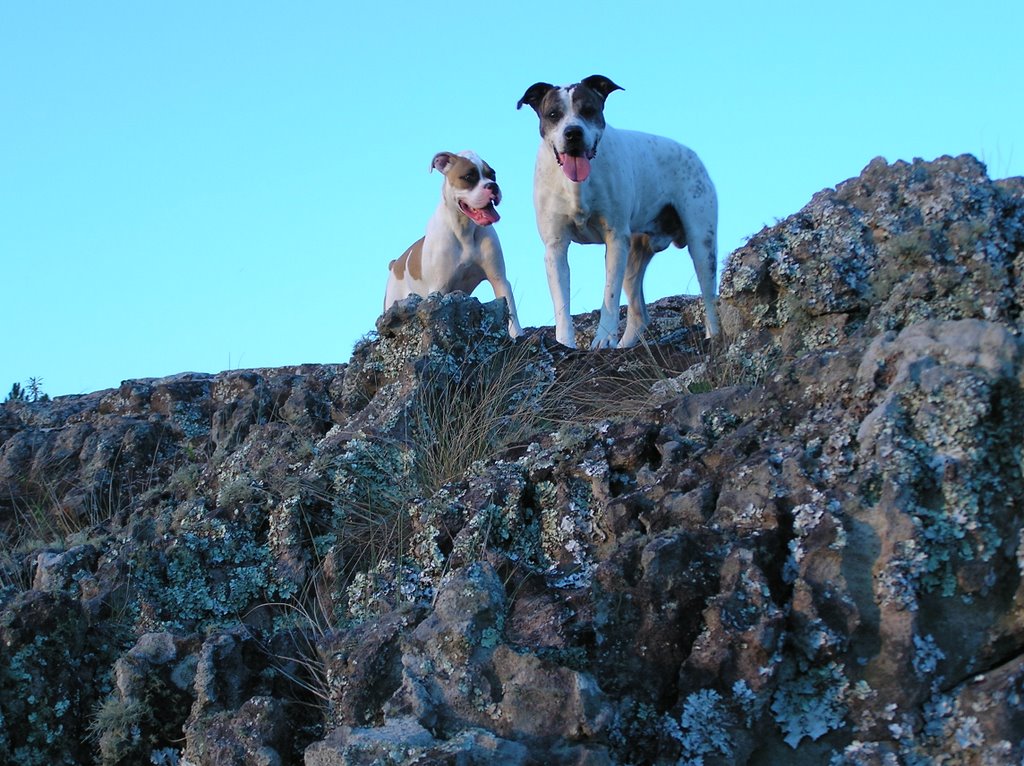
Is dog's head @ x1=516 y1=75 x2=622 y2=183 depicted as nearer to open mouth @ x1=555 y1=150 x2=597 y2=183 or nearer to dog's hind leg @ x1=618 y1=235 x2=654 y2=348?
open mouth @ x1=555 y1=150 x2=597 y2=183

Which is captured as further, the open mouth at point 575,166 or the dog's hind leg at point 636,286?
the dog's hind leg at point 636,286

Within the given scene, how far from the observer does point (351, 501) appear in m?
5.36

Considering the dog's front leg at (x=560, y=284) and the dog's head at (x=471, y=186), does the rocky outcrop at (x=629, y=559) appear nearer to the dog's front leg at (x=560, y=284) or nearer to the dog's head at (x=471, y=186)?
the dog's front leg at (x=560, y=284)

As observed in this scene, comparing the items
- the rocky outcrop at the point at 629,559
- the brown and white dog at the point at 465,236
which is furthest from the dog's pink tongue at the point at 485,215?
the rocky outcrop at the point at 629,559

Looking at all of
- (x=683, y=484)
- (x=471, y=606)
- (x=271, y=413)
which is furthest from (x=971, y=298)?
(x=271, y=413)

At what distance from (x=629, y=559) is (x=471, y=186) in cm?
706

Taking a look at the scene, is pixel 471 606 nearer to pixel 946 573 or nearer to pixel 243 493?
pixel 946 573

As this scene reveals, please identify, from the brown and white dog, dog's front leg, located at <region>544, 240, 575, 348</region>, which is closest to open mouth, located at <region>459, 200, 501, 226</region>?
the brown and white dog

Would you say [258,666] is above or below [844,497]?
below

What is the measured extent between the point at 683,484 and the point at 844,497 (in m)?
0.70

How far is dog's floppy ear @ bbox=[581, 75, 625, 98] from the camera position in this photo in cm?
957

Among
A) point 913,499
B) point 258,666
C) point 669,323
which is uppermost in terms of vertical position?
point 669,323

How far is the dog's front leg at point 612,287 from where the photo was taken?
30.0ft

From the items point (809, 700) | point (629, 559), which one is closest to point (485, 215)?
point (629, 559)
